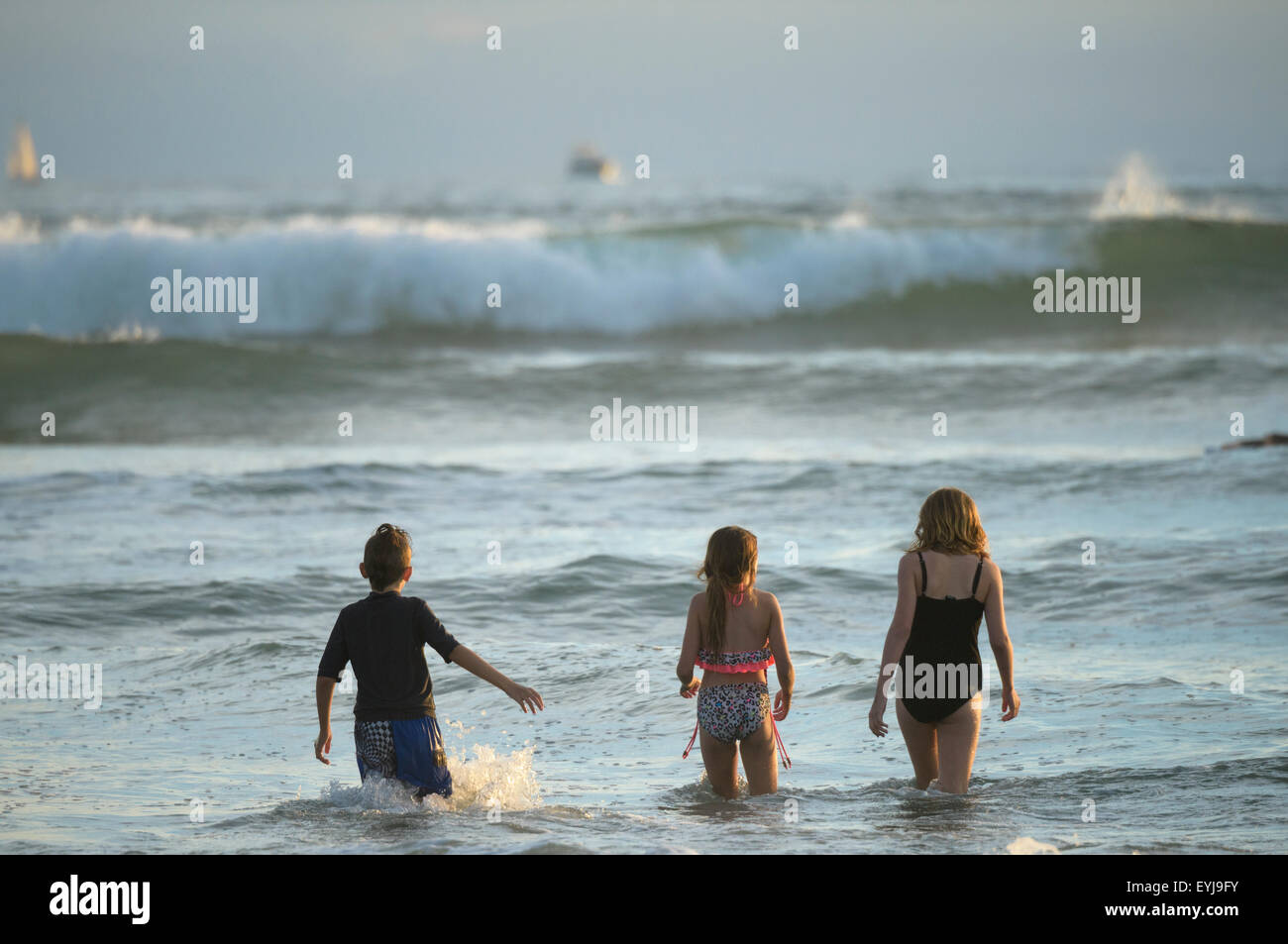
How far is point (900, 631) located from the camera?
5234 millimetres

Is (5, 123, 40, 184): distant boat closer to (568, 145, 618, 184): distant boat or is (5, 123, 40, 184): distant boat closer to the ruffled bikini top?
(568, 145, 618, 184): distant boat

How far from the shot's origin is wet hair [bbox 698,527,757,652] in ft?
17.5

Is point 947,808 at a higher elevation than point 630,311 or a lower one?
lower

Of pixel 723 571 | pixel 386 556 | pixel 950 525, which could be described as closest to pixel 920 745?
pixel 950 525

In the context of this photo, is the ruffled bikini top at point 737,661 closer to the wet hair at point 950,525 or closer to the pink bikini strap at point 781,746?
the pink bikini strap at point 781,746

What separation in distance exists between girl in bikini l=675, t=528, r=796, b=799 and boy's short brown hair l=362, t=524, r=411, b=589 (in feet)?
3.59

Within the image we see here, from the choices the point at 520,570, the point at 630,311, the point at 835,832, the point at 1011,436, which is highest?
the point at 630,311

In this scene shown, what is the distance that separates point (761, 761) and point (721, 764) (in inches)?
6.3

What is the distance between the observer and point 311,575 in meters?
10.2

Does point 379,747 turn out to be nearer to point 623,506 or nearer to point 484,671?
point 484,671

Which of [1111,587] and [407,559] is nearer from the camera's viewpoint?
[407,559]
